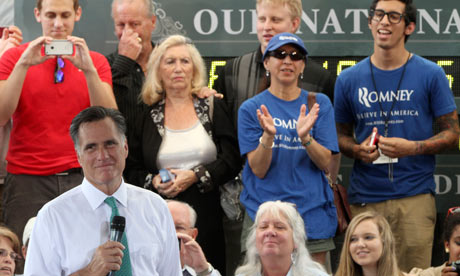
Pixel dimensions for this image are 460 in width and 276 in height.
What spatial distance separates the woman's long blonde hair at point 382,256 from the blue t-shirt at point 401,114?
1.66 ft

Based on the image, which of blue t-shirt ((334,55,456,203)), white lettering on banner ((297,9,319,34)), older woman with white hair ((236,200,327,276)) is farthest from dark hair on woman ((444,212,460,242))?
white lettering on banner ((297,9,319,34))

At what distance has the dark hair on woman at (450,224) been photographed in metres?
6.22

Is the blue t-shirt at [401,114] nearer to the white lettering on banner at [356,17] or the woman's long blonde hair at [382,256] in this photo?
the woman's long blonde hair at [382,256]

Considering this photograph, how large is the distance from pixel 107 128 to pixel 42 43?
1.98 metres

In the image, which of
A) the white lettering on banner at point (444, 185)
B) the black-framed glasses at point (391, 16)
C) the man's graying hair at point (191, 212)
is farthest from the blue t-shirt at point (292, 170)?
the white lettering on banner at point (444, 185)

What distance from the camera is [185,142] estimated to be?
6258mm

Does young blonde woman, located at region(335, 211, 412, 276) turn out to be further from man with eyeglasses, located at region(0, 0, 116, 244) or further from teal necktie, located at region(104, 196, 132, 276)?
teal necktie, located at region(104, 196, 132, 276)

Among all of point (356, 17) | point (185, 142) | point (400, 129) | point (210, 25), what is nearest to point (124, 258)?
point (185, 142)

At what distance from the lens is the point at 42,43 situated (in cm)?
591

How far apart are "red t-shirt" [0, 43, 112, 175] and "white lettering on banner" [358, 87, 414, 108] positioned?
1.90m

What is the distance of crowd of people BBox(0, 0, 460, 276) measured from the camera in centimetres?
577

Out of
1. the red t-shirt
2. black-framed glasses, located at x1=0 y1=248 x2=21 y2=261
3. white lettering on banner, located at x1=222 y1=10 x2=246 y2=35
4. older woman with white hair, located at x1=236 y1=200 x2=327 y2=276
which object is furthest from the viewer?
white lettering on banner, located at x1=222 y1=10 x2=246 y2=35

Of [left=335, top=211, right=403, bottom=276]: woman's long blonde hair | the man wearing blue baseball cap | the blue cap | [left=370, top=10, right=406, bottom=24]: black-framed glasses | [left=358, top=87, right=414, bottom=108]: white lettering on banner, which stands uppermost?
[left=370, top=10, right=406, bottom=24]: black-framed glasses

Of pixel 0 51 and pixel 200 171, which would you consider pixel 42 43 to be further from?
pixel 200 171
